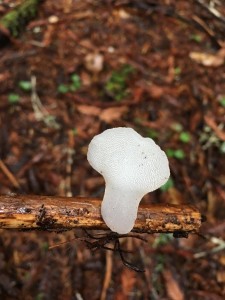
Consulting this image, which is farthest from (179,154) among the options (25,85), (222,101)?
(25,85)

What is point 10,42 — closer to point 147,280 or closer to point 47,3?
point 47,3

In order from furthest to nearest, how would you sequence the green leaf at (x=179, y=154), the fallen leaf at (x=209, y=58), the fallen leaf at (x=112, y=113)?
the fallen leaf at (x=209, y=58) → the fallen leaf at (x=112, y=113) → the green leaf at (x=179, y=154)

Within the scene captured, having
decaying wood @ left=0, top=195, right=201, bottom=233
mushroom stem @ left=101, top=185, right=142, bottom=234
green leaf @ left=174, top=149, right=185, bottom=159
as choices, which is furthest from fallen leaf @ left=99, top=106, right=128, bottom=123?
mushroom stem @ left=101, top=185, right=142, bottom=234

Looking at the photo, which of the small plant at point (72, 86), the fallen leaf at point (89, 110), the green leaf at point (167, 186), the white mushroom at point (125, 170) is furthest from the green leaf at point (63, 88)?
the white mushroom at point (125, 170)

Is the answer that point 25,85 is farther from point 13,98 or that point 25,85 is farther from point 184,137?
point 184,137

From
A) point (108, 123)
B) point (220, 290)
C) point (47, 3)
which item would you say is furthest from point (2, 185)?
point (47, 3)

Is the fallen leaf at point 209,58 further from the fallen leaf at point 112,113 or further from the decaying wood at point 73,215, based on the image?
the decaying wood at point 73,215

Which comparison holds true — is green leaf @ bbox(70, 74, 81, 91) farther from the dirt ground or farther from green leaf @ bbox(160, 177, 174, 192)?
green leaf @ bbox(160, 177, 174, 192)
